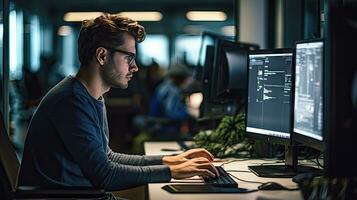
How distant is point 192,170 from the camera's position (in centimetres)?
287

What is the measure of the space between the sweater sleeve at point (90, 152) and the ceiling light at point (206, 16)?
13.6m

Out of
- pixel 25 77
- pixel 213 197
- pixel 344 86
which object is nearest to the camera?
pixel 344 86

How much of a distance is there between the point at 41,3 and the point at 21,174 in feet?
44.2

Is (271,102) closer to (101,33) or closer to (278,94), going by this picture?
(278,94)

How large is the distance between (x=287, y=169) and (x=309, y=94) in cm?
54

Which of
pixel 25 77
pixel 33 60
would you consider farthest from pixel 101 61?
pixel 33 60

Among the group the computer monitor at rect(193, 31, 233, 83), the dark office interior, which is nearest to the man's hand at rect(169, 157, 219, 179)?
the dark office interior

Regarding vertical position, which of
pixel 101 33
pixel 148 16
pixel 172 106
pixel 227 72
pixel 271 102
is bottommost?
pixel 172 106

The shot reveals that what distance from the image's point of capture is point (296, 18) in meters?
5.43

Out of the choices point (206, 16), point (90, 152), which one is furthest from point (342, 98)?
point (206, 16)

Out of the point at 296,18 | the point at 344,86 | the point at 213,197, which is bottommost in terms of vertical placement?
the point at 213,197

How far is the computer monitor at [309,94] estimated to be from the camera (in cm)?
273

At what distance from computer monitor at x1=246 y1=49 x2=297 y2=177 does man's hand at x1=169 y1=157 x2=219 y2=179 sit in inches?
12.6

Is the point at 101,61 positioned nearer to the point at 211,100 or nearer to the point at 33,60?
the point at 211,100
